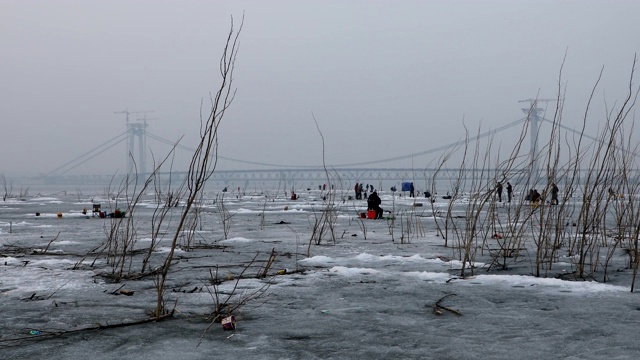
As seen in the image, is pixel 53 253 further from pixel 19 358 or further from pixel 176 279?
pixel 19 358

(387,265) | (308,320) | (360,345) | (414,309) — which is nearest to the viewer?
(360,345)

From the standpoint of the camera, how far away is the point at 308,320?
2.66 m

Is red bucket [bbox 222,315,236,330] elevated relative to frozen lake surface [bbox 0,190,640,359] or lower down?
elevated

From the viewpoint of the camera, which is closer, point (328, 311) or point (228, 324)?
point (228, 324)

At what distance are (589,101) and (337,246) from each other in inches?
123

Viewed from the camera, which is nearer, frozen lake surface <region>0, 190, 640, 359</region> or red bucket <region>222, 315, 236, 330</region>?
frozen lake surface <region>0, 190, 640, 359</region>

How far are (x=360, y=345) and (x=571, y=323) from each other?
3.21 feet

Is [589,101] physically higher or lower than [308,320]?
higher

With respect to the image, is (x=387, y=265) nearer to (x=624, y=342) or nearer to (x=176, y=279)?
(x=176, y=279)

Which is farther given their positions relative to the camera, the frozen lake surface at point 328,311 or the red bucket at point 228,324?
the red bucket at point 228,324

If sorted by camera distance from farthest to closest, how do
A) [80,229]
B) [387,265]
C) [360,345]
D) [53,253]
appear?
[80,229] < [53,253] < [387,265] < [360,345]

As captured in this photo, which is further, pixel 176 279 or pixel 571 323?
pixel 176 279

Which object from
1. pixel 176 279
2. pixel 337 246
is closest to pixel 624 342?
pixel 176 279

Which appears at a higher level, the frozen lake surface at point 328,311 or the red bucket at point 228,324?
the red bucket at point 228,324
